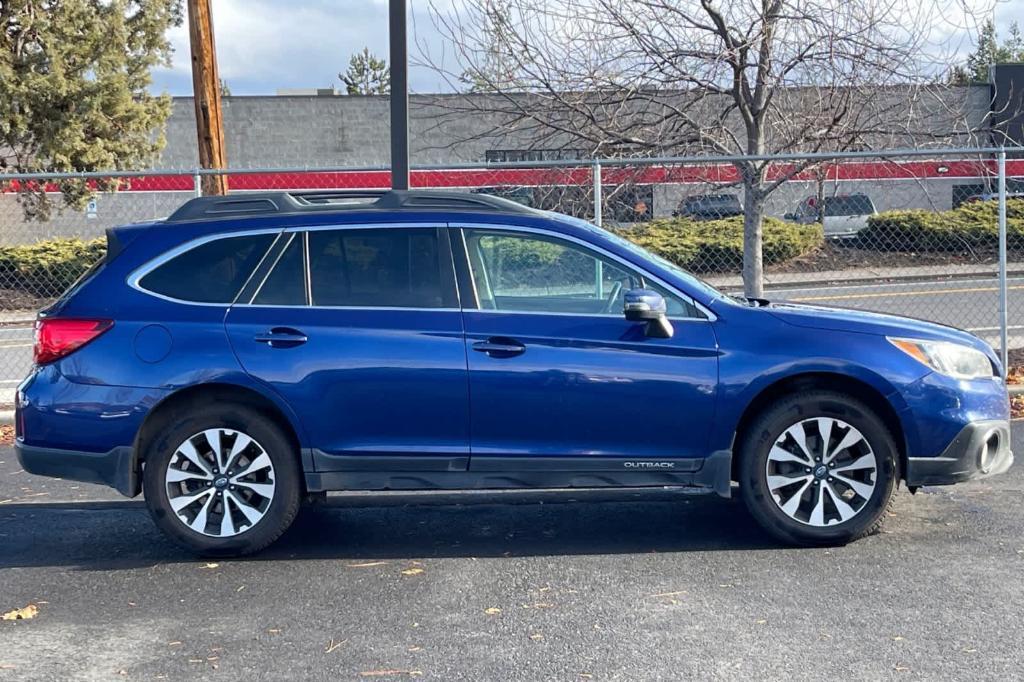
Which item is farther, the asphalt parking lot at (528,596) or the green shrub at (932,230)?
the green shrub at (932,230)

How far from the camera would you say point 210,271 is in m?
5.92

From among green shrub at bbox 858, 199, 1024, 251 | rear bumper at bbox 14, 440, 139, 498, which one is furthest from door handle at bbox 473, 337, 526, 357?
green shrub at bbox 858, 199, 1024, 251

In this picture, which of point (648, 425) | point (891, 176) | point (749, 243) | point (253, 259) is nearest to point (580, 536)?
point (648, 425)

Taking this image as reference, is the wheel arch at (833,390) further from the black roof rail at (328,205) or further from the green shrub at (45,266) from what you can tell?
the green shrub at (45,266)

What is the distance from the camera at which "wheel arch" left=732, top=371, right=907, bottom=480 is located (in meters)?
5.77

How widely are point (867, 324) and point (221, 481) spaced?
11.0 feet

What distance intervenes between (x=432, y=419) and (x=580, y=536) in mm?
1116

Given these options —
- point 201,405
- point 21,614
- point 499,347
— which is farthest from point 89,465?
point 499,347

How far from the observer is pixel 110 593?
17.6 ft

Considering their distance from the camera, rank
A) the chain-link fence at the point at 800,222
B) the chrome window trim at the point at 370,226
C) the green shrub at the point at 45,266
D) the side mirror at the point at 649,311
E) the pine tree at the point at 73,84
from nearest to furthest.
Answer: the side mirror at the point at 649,311 < the chrome window trim at the point at 370,226 < the chain-link fence at the point at 800,222 < the green shrub at the point at 45,266 < the pine tree at the point at 73,84

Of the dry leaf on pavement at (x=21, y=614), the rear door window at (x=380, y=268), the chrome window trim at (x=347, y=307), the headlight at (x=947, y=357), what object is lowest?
the dry leaf on pavement at (x=21, y=614)

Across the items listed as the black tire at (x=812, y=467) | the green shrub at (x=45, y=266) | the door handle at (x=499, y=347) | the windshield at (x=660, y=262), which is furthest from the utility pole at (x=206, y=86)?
the green shrub at (x=45, y=266)

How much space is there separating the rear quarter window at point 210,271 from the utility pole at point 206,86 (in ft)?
17.1

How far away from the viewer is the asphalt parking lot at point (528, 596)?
437cm
